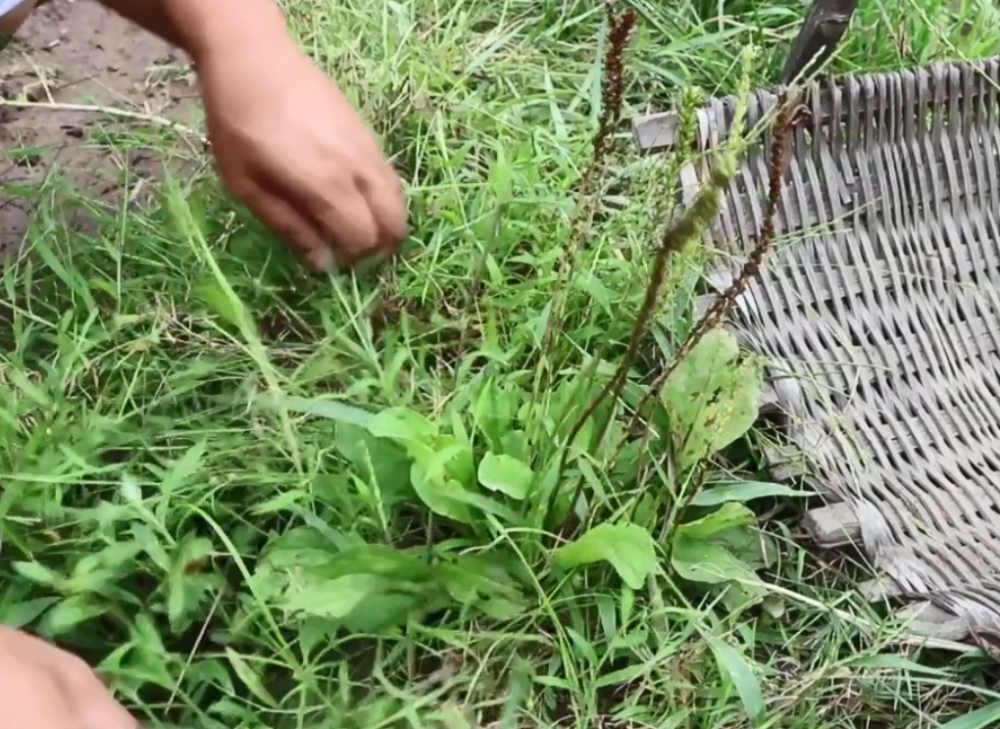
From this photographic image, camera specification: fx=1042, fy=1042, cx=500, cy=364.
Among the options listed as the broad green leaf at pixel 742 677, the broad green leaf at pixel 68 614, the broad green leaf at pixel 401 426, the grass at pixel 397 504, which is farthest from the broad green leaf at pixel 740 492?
the broad green leaf at pixel 68 614

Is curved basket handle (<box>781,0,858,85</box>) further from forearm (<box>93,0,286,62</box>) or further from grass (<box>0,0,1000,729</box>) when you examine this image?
forearm (<box>93,0,286,62</box>)

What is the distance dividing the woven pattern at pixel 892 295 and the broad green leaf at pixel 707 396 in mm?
69

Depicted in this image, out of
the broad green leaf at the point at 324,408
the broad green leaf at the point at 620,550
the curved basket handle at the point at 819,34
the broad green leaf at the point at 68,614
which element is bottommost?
the broad green leaf at the point at 68,614

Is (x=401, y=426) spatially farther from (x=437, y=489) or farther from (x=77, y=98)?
(x=77, y=98)

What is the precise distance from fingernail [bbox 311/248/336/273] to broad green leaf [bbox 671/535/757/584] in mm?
356

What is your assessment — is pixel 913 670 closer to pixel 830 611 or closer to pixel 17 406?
→ pixel 830 611

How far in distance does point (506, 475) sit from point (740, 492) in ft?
0.65

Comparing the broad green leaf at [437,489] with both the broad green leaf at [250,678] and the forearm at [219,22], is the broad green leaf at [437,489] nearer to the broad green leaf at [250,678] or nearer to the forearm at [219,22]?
the broad green leaf at [250,678]

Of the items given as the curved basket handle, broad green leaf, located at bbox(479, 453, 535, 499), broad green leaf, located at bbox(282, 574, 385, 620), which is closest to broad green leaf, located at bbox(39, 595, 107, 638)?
broad green leaf, located at bbox(282, 574, 385, 620)

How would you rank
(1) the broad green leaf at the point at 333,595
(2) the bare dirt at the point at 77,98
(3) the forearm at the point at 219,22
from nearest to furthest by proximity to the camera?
(1) the broad green leaf at the point at 333,595 → (3) the forearm at the point at 219,22 → (2) the bare dirt at the point at 77,98

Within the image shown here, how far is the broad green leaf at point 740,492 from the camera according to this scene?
804mm

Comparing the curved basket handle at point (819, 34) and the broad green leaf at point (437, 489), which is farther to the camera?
the curved basket handle at point (819, 34)

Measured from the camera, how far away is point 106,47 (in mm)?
1237

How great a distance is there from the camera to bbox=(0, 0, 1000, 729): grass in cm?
73
